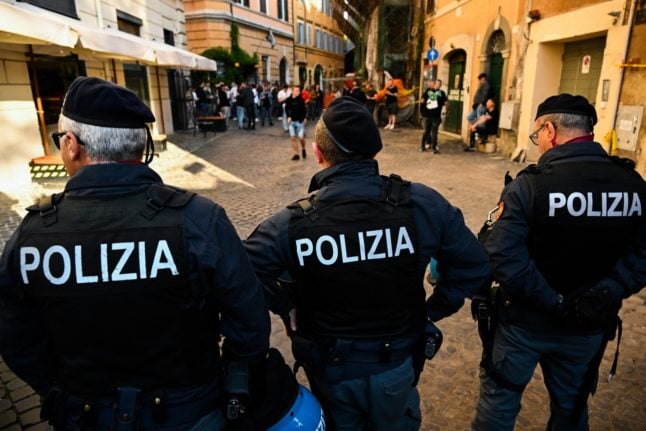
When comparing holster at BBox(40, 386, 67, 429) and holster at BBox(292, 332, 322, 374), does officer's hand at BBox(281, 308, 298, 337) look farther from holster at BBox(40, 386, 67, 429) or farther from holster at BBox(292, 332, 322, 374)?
holster at BBox(40, 386, 67, 429)

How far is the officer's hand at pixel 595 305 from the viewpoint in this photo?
6.57 feet

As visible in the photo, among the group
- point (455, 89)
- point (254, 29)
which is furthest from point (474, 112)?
point (254, 29)

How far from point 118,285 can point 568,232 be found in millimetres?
1834

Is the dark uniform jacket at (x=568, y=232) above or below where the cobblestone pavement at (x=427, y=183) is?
above

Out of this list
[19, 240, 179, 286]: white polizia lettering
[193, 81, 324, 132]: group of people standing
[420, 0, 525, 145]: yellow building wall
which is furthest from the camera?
[193, 81, 324, 132]: group of people standing

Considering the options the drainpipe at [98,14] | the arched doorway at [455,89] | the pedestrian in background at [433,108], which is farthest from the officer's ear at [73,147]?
the arched doorway at [455,89]

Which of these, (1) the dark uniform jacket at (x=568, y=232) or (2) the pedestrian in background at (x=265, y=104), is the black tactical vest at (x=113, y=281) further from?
(2) the pedestrian in background at (x=265, y=104)

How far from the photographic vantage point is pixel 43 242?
1316 millimetres

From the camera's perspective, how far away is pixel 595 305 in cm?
201

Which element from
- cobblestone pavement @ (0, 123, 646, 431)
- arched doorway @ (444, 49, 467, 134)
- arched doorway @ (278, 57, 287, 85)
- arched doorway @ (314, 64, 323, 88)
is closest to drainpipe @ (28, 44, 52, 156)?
cobblestone pavement @ (0, 123, 646, 431)

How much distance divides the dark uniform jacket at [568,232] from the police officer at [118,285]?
1222 mm

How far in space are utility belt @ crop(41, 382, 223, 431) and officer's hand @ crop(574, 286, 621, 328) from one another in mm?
1646

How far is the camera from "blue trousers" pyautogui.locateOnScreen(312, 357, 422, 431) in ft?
5.81

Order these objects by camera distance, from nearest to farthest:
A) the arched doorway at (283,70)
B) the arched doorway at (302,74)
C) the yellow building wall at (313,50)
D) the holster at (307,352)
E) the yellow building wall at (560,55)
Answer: the holster at (307,352), the yellow building wall at (560,55), the arched doorway at (283,70), the yellow building wall at (313,50), the arched doorway at (302,74)
